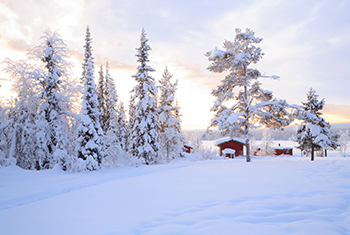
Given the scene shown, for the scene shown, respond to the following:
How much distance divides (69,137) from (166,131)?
553 inches

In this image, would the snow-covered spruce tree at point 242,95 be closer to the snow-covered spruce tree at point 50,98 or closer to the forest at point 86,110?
the forest at point 86,110

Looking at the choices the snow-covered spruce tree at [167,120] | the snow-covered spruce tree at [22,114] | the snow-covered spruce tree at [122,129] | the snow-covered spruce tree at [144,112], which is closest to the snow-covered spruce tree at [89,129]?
the snow-covered spruce tree at [22,114]

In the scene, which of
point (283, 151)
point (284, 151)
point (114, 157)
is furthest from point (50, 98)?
point (284, 151)

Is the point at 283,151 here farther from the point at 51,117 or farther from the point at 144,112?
the point at 51,117

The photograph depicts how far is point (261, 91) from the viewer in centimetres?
1938

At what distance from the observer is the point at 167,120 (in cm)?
2998

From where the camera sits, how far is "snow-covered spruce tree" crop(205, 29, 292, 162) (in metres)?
17.9

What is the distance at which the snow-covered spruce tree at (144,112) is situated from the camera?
→ 71.1ft

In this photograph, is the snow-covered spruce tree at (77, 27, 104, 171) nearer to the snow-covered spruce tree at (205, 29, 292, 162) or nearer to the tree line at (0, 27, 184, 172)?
the tree line at (0, 27, 184, 172)

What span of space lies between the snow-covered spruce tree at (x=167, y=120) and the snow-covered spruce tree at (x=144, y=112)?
23.4 ft

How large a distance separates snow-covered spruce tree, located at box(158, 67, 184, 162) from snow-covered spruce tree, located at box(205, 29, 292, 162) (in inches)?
436

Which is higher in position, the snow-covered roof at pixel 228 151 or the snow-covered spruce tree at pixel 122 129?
the snow-covered spruce tree at pixel 122 129

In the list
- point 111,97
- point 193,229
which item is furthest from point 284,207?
point 111,97

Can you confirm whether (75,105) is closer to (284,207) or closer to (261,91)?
(261,91)
